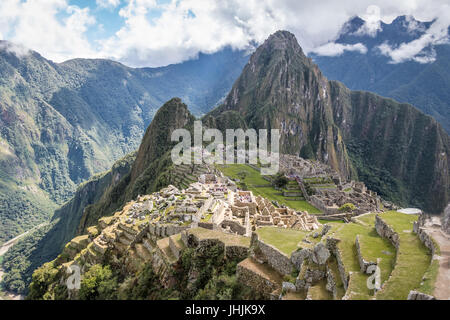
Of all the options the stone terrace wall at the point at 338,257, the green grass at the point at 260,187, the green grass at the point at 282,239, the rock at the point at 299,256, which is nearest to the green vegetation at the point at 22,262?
the green grass at the point at 260,187

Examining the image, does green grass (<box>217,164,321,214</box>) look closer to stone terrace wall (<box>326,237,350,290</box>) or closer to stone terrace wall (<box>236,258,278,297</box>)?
stone terrace wall (<box>326,237,350,290</box>)

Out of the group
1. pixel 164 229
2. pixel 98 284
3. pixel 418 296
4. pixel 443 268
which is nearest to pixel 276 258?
pixel 443 268

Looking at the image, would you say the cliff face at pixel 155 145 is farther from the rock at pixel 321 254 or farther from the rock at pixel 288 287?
the rock at pixel 288 287

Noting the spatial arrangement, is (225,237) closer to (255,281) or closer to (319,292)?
(255,281)

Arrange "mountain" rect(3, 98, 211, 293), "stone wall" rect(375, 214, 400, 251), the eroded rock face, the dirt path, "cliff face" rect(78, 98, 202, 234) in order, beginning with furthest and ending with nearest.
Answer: "cliff face" rect(78, 98, 202, 234) → "mountain" rect(3, 98, 211, 293) → "stone wall" rect(375, 214, 400, 251) → the eroded rock face → the dirt path

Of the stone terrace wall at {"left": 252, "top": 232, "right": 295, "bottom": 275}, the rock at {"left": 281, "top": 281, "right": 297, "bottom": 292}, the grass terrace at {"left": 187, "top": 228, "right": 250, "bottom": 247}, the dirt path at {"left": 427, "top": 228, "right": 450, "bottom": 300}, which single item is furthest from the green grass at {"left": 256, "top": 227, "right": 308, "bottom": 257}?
the dirt path at {"left": 427, "top": 228, "right": 450, "bottom": 300}

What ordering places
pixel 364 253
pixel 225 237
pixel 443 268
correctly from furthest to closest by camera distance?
pixel 225 237, pixel 364 253, pixel 443 268
